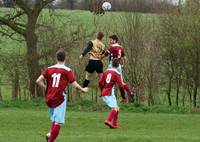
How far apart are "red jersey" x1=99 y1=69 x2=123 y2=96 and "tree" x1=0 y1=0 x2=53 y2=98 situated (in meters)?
11.2

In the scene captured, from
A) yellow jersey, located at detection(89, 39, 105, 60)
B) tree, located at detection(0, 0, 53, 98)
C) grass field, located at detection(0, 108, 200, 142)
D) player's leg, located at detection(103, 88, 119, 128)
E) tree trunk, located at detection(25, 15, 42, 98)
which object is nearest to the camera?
grass field, located at detection(0, 108, 200, 142)

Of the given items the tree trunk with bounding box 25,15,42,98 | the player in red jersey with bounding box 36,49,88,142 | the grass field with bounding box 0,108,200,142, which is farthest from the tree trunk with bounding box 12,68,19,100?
the player in red jersey with bounding box 36,49,88,142

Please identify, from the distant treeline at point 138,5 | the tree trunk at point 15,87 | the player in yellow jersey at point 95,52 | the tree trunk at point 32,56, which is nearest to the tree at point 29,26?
the tree trunk at point 32,56

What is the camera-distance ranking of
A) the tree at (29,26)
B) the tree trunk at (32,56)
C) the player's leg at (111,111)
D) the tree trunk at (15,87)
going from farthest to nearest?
the tree trunk at (15,87) < the tree trunk at (32,56) < the tree at (29,26) < the player's leg at (111,111)

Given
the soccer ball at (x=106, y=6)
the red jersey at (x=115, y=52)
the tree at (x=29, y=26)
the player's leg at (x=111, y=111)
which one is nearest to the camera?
the player's leg at (x=111, y=111)

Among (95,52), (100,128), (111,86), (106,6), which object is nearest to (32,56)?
(106,6)

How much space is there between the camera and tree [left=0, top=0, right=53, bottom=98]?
86.2 ft

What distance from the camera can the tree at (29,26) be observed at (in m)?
26.3

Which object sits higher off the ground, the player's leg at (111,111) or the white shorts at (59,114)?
the white shorts at (59,114)

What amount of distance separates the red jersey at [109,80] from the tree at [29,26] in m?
11.2

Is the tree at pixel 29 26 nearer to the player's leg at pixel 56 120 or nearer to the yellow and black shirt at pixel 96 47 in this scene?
the yellow and black shirt at pixel 96 47

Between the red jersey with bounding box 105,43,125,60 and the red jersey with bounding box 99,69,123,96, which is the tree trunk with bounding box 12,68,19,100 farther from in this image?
the red jersey with bounding box 99,69,123,96

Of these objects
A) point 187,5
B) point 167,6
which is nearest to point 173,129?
point 187,5

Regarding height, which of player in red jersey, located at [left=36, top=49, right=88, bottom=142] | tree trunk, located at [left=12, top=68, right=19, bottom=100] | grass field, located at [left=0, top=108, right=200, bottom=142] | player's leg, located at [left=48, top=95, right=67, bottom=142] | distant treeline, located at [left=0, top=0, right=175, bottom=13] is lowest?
tree trunk, located at [left=12, top=68, right=19, bottom=100]
